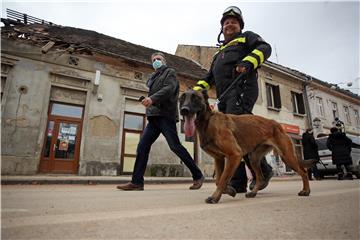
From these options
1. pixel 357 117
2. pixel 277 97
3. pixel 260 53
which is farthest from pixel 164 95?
pixel 357 117

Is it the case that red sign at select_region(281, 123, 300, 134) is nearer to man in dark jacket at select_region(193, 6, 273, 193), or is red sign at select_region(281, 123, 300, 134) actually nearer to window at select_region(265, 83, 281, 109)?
window at select_region(265, 83, 281, 109)

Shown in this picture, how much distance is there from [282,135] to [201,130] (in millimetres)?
1043

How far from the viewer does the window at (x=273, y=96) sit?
1720 cm

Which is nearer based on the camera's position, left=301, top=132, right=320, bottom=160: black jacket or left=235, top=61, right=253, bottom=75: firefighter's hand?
left=235, top=61, right=253, bottom=75: firefighter's hand

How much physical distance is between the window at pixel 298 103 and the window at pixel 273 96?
2122 mm

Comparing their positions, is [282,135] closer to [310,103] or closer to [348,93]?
[310,103]

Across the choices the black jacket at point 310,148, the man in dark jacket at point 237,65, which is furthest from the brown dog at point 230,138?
the black jacket at point 310,148

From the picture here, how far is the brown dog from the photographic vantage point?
2188 mm

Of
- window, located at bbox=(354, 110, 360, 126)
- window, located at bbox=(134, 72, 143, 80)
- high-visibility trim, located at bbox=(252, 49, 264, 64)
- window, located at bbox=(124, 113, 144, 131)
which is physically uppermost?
window, located at bbox=(354, 110, 360, 126)

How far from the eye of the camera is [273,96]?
1759 cm

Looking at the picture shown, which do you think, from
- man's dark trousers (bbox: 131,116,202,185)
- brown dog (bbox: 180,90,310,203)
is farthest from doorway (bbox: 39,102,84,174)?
brown dog (bbox: 180,90,310,203)

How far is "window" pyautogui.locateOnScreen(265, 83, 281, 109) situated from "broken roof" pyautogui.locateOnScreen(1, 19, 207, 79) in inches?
222

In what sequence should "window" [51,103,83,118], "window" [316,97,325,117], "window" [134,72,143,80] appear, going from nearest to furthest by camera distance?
1. "window" [51,103,83,118]
2. "window" [134,72,143,80]
3. "window" [316,97,325,117]

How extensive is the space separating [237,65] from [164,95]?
1.26 meters
